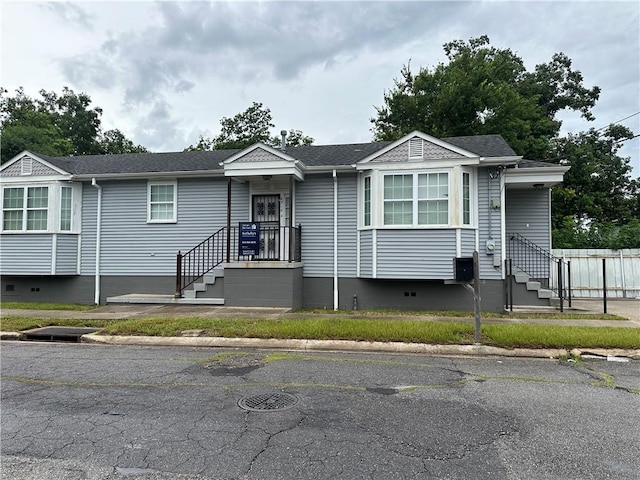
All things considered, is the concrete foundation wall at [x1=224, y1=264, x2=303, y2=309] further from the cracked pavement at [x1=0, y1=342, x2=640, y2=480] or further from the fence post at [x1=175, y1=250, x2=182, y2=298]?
the cracked pavement at [x1=0, y1=342, x2=640, y2=480]

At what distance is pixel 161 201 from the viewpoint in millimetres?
13328

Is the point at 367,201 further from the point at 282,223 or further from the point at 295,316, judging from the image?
the point at 295,316

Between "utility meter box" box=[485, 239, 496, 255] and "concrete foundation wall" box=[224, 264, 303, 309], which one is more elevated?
"utility meter box" box=[485, 239, 496, 255]

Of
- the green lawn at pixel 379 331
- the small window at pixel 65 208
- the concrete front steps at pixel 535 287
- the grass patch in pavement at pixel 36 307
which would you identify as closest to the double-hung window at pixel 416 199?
the concrete front steps at pixel 535 287

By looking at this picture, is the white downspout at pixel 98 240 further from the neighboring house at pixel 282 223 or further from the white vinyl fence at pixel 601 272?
the white vinyl fence at pixel 601 272

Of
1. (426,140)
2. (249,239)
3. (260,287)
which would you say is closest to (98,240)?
(249,239)

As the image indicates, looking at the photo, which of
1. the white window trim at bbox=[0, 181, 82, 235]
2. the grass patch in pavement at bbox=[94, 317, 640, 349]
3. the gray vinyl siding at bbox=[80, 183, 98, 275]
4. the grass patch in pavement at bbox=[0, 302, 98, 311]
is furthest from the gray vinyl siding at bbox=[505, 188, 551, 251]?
the white window trim at bbox=[0, 181, 82, 235]

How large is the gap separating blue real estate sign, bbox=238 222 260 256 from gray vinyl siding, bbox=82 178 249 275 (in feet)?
4.40

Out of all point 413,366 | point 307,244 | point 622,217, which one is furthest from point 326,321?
point 622,217

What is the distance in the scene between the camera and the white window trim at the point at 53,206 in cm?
1303

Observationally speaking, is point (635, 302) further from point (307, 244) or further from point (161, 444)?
point (161, 444)

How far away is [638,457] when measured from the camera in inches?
129

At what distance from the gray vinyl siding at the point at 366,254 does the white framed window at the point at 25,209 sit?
997cm

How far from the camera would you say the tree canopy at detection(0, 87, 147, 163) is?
35.0 metres
